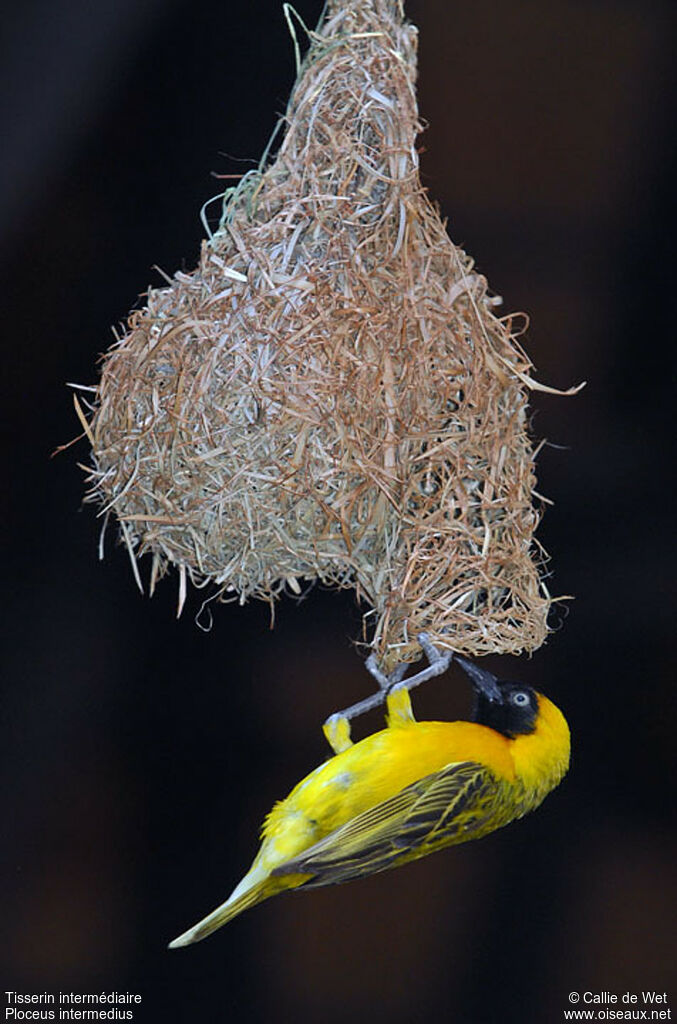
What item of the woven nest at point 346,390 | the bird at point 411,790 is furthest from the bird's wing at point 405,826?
the woven nest at point 346,390

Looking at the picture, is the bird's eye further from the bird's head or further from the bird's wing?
the bird's wing

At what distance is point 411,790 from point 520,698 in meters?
0.22

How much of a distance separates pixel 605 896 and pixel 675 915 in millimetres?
137

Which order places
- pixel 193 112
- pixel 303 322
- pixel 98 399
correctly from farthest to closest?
pixel 193 112, pixel 98 399, pixel 303 322

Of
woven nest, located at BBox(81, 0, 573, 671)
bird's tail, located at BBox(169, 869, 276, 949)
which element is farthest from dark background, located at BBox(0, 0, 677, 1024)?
woven nest, located at BBox(81, 0, 573, 671)

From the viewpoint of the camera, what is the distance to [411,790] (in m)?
1.63

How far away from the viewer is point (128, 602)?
193 cm

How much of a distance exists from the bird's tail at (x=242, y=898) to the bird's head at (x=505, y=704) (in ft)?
1.33

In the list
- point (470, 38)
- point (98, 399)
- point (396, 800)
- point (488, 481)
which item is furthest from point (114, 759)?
point (470, 38)

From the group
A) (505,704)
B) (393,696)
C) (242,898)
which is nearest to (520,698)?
(505,704)

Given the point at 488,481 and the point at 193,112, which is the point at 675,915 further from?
the point at 193,112

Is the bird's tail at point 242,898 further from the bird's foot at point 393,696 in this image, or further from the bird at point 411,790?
the bird's foot at point 393,696

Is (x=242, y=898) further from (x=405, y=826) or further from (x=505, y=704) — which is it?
(x=505, y=704)

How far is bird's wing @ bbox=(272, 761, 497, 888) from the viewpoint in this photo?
1.62 meters
